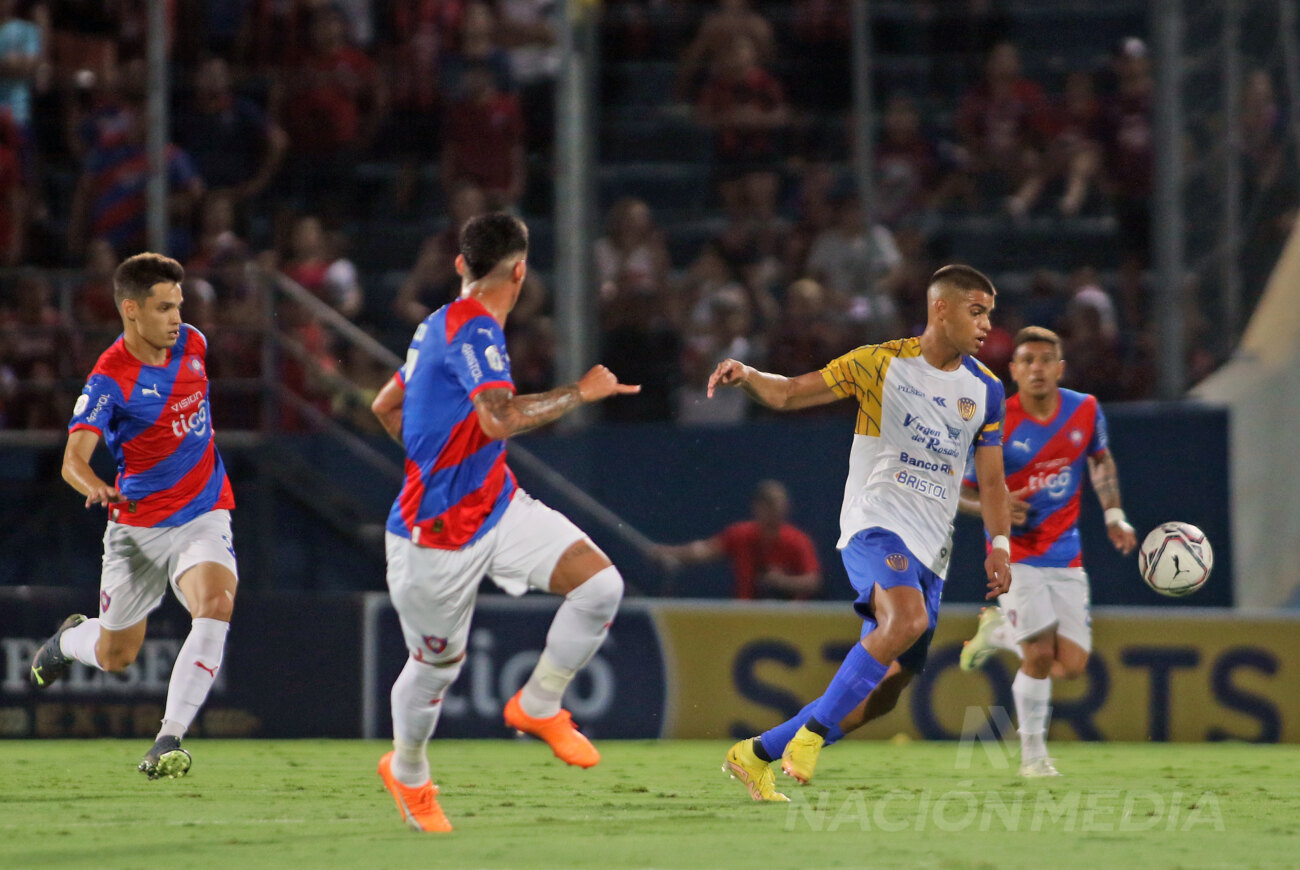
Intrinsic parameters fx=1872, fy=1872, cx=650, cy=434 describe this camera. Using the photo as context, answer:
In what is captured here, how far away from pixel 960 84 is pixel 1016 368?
6.66 metres

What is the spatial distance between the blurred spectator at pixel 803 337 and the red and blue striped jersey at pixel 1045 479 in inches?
140

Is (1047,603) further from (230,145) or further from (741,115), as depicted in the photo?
(230,145)

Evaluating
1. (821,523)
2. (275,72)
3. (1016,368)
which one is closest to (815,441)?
(821,523)

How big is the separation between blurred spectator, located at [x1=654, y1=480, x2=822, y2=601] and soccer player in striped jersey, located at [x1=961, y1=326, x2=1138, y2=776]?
10.4ft

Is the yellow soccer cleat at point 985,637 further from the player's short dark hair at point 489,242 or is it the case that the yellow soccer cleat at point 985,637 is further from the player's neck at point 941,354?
the player's short dark hair at point 489,242

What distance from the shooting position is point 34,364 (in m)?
13.6

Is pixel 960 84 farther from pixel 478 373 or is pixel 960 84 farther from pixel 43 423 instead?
pixel 478 373

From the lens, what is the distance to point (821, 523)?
528 inches

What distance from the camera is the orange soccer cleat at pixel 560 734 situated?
22.9 ft

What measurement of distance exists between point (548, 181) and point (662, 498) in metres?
3.73

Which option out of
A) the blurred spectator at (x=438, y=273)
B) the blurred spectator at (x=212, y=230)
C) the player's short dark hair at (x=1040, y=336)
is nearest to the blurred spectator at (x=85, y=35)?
the blurred spectator at (x=212, y=230)

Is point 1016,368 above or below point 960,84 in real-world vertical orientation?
below

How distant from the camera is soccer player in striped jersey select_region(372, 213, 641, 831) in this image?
6688 mm

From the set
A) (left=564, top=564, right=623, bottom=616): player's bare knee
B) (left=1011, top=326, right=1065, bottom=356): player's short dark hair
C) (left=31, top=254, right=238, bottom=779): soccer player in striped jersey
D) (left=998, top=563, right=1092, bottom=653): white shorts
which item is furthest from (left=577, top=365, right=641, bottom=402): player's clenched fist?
(left=998, top=563, right=1092, bottom=653): white shorts
